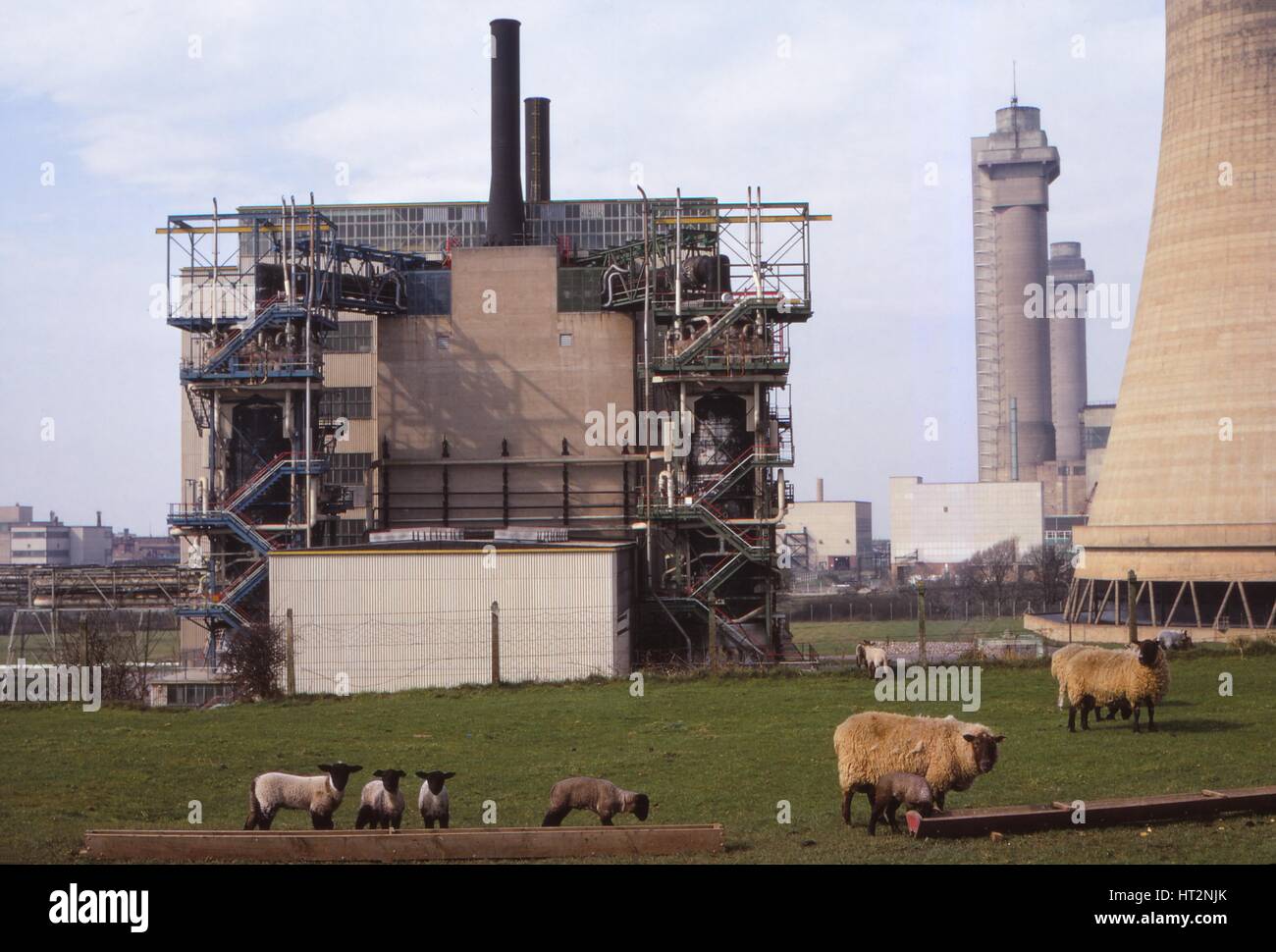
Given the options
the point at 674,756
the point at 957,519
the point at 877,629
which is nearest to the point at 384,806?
the point at 674,756

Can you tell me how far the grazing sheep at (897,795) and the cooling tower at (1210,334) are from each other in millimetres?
36452

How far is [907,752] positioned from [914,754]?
7 centimetres

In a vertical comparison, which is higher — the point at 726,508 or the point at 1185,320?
the point at 1185,320

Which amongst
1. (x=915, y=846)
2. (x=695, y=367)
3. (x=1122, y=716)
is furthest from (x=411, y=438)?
(x=915, y=846)

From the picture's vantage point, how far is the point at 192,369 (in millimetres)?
44312

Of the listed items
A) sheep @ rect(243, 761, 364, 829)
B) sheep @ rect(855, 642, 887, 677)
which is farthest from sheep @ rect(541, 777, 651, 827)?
sheep @ rect(855, 642, 887, 677)

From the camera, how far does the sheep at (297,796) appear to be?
505 inches

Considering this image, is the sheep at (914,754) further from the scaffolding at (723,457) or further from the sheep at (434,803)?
the scaffolding at (723,457)

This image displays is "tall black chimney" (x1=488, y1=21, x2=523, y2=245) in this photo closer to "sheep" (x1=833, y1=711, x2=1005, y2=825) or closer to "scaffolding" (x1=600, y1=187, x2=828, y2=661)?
"scaffolding" (x1=600, y1=187, x2=828, y2=661)

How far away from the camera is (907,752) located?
510 inches

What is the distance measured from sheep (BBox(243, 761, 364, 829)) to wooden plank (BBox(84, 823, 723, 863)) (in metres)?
1.29

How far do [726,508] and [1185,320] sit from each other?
1657 cm

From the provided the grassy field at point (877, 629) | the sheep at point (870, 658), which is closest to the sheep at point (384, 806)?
the sheep at point (870, 658)
